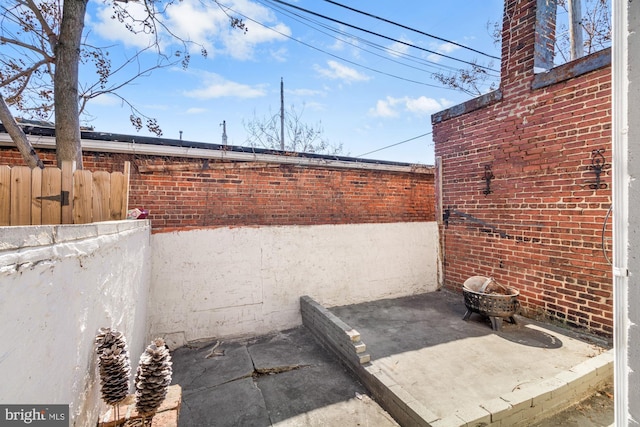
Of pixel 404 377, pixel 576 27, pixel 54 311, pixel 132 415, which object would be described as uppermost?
pixel 576 27

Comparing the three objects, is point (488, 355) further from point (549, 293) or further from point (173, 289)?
point (173, 289)

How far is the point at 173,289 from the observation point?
418 cm

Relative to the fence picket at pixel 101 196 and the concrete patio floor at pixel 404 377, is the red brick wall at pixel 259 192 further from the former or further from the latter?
the concrete patio floor at pixel 404 377

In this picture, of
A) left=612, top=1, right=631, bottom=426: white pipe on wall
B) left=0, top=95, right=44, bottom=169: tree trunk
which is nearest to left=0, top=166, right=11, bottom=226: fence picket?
left=0, top=95, right=44, bottom=169: tree trunk

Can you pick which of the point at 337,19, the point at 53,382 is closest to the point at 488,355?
the point at 53,382

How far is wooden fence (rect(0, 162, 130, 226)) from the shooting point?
5.45 ft

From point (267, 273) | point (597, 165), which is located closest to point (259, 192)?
point (267, 273)

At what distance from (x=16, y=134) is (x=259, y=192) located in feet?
11.3

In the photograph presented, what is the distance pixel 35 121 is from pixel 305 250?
585 centimetres

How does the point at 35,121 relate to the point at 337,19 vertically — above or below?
below

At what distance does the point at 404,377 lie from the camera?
2.98 meters

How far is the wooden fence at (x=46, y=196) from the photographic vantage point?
1660 mm

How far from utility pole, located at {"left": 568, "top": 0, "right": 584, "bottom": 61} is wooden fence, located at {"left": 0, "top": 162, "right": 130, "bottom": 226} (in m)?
10.4

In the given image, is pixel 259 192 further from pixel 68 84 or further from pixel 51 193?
pixel 51 193
